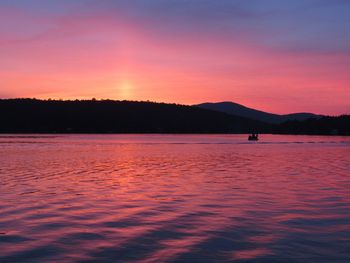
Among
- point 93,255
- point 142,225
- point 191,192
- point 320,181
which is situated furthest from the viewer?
point 320,181

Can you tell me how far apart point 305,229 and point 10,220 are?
10316mm

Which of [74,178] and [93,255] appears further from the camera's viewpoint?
[74,178]

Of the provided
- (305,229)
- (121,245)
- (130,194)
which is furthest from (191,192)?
(121,245)

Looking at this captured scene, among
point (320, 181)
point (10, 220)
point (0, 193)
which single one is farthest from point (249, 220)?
point (320, 181)

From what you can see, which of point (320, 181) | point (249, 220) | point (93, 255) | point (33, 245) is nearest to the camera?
point (93, 255)

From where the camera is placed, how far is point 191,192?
26.4 meters

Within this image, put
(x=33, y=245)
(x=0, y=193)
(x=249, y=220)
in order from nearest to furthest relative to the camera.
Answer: (x=33, y=245)
(x=249, y=220)
(x=0, y=193)

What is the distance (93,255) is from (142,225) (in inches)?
164

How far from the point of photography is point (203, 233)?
15.8 metres

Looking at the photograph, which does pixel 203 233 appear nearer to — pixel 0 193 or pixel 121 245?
pixel 121 245

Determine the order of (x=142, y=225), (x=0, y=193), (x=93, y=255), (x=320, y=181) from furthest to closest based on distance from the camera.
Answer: (x=320, y=181)
(x=0, y=193)
(x=142, y=225)
(x=93, y=255)

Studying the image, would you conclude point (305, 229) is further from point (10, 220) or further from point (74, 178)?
point (74, 178)

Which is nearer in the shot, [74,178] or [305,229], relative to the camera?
[305,229]

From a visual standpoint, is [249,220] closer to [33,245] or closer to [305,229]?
[305,229]
